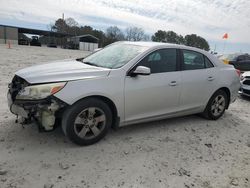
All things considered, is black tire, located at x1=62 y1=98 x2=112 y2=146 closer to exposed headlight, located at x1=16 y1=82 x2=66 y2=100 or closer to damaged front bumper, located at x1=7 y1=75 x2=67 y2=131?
damaged front bumper, located at x1=7 y1=75 x2=67 y2=131

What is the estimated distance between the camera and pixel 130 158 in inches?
134

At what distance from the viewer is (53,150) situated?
3.42 meters

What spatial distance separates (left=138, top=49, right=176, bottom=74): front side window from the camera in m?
4.07

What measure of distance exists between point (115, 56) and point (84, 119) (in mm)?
1373

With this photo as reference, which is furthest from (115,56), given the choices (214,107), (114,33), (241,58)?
(114,33)

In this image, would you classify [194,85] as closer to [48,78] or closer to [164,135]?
[164,135]

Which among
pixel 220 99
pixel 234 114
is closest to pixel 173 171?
pixel 220 99

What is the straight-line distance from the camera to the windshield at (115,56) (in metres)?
3.99

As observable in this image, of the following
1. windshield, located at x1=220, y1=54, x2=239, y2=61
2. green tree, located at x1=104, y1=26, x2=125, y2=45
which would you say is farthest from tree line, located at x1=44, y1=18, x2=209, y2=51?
windshield, located at x1=220, y1=54, x2=239, y2=61

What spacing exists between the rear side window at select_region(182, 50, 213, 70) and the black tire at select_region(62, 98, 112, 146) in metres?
1.88

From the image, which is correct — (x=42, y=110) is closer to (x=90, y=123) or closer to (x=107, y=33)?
(x=90, y=123)

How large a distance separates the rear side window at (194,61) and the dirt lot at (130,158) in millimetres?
1240

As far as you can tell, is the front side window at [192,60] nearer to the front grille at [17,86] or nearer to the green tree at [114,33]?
the front grille at [17,86]

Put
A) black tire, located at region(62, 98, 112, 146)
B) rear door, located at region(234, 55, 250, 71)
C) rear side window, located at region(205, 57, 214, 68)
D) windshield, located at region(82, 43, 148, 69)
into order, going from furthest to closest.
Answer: rear door, located at region(234, 55, 250, 71) < rear side window, located at region(205, 57, 214, 68) < windshield, located at region(82, 43, 148, 69) < black tire, located at region(62, 98, 112, 146)
